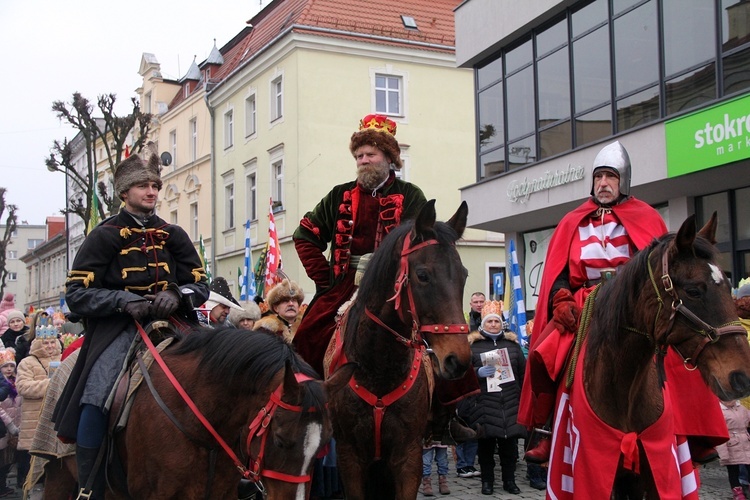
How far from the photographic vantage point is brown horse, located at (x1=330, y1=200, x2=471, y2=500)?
15.2 feet

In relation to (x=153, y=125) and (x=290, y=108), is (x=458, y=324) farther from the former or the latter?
(x=153, y=125)

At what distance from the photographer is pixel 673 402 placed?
467 cm

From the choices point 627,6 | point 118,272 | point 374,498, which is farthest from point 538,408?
point 627,6

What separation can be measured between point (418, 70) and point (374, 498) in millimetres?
25166

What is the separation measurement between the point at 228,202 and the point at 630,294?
3057 centimetres

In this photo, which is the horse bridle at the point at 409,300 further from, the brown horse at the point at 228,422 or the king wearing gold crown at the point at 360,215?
the king wearing gold crown at the point at 360,215

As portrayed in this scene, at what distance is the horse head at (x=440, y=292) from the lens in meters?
4.25

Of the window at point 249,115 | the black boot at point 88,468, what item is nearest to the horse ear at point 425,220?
the black boot at point 88,468

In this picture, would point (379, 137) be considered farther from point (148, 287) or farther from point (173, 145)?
point (173, 145)

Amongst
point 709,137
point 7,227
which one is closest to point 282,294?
point 709,137

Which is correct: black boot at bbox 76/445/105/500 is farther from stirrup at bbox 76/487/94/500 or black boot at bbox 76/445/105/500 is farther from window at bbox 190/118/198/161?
window at bbox 190/118/198/161

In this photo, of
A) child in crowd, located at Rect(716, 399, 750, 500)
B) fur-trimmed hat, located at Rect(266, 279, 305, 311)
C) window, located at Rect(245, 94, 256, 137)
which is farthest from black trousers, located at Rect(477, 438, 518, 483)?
window, located at Rect(245, 94, 256, 137)

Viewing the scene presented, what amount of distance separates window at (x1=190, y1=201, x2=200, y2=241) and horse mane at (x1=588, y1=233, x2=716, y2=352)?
33.3 meters

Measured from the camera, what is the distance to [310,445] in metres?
3.62
